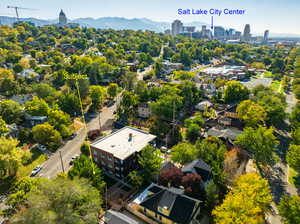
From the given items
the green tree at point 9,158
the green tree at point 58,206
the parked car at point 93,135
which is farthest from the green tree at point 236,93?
the green tree at point 9,158

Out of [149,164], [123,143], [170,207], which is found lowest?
[170,207]

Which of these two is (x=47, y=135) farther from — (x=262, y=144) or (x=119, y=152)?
(x=262, y=144)

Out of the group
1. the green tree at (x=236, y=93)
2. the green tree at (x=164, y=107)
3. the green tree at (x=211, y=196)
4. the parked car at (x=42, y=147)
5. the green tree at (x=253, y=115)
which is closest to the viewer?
the green tree at (x=211, y=196)

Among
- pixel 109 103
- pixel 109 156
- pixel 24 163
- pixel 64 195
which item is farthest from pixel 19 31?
pixel 64 195

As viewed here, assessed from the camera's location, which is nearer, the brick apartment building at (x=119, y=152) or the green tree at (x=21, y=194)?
the green tree at (x=21, y=194)

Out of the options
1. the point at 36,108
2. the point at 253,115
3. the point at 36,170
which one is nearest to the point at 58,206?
the point at 36,170

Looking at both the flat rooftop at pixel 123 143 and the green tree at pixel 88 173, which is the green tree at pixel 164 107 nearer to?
the flat rooftop at pixel 123 143
